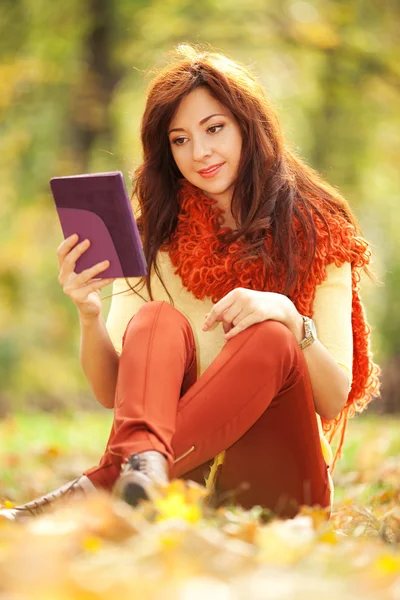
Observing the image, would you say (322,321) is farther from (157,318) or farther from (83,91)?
(83,91)

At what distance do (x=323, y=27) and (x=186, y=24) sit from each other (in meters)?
1.38

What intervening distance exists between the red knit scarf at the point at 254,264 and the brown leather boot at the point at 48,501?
0.80m

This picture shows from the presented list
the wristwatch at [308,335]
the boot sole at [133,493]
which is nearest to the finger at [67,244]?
the wristwatch at [308,335]

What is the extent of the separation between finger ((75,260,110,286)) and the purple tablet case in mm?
13

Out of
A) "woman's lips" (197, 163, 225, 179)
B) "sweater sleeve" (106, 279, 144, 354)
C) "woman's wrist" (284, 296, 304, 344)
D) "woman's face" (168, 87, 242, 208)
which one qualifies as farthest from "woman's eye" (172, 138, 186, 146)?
"woman's wrist" (284, 296, 304, 344)

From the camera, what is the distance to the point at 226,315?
6.95 ft

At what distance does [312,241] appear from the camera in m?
2.48

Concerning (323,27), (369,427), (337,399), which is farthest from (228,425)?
(323,27)

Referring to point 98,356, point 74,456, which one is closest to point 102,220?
point 98,356

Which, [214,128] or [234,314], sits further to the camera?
[214,128]

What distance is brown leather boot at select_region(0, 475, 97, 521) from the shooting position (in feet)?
6.29

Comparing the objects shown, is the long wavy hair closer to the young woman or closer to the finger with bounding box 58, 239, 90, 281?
the young woman

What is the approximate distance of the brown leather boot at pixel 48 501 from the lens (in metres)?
1.92

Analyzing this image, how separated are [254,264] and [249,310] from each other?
49 cm
